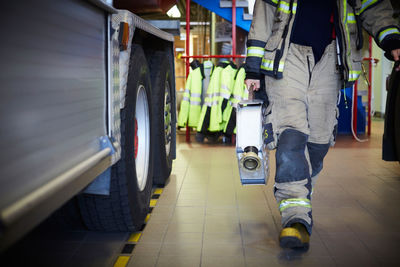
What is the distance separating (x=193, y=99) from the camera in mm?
7363

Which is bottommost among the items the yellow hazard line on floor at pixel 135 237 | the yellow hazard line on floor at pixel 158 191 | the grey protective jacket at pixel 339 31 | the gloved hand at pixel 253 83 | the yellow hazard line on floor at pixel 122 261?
the yellow hazard line on floor at pixel 122 261

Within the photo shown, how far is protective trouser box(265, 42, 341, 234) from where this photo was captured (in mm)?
2750

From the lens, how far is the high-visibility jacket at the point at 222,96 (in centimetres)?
697

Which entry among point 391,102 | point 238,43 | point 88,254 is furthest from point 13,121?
point 238,43

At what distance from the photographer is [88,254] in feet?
8.46

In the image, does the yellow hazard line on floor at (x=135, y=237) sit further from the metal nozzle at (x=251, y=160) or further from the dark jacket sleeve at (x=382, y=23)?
the dark jacket sleeve at (x=382, y=23)

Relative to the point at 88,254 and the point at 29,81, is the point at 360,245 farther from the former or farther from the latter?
the point at 29,81

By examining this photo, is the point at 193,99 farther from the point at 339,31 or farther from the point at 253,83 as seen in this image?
the point at 339,31

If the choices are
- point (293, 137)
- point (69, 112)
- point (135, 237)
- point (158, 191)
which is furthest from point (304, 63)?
point (158, 191)

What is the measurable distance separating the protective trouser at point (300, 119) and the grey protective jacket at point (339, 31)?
89 mm

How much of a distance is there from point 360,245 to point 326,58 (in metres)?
1.19

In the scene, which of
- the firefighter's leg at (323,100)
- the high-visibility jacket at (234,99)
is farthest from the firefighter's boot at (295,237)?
the high-visibility jacket at (234,99)

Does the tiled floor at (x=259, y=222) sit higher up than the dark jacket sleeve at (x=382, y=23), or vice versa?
the dark jacket sleeve at (x=382, y=23)

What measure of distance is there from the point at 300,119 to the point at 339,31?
2.05ft
